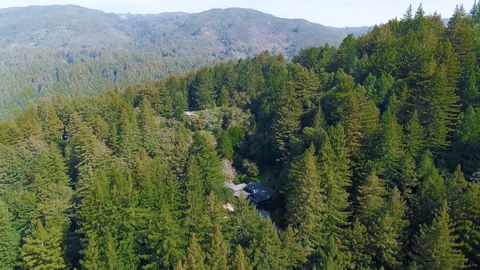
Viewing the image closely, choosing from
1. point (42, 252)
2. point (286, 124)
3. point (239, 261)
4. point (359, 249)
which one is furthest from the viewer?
point (286, 124)

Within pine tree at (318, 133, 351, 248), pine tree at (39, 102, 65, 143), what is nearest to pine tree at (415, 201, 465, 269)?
pine tree at (318, 133, 351, 248)

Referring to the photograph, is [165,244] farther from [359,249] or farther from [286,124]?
[286,124]

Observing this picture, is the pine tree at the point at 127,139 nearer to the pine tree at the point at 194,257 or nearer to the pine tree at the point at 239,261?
the pine tree at the point at 194,257

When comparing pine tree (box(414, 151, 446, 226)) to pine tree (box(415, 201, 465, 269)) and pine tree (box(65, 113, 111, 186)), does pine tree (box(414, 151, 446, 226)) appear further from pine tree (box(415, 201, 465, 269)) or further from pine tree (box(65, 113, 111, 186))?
pine tree (box(65, 113, 111, 186))

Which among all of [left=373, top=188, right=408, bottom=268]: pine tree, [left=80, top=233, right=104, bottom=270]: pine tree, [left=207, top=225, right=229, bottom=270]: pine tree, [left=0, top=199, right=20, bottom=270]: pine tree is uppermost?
[left=373, top=188, right=408, bottom=268]: pine tree

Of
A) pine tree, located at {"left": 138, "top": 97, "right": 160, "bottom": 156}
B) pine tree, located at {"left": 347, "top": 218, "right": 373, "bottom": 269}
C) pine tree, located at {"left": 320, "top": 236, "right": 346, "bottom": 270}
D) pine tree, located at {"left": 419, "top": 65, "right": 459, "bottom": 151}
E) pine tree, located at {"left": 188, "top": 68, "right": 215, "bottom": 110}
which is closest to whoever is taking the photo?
pine tree, located at {"left": 320, "top": 236, "right": 346, "bottom": 270}

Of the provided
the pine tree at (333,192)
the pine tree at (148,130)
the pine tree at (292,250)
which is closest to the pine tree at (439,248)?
the pine tree at (333,192)

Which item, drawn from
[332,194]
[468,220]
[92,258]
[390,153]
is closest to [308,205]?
[332,194]
